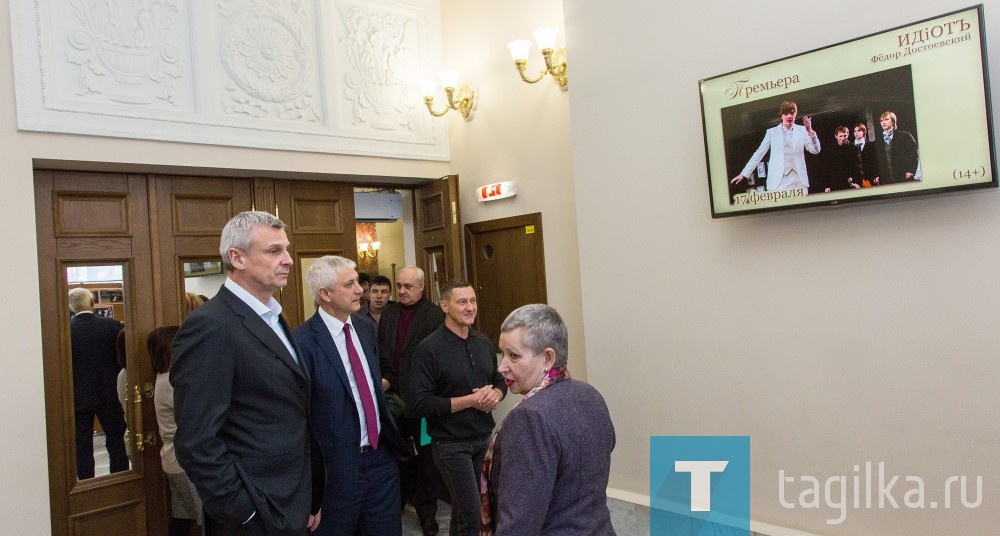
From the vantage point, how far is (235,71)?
4328 mm

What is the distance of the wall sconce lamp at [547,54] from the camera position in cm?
421

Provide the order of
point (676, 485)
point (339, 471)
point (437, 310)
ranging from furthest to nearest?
point (437, 310) → point (676, 485) → point (339, 471)

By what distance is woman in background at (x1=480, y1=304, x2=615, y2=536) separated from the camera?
1687 millimetres

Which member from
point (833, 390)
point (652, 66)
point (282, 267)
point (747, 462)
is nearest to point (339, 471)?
point (282, 267)

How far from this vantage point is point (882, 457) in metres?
2.79

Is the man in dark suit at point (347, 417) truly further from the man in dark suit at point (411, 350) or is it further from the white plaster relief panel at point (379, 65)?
the white plaster relief panel at point (379, 65)

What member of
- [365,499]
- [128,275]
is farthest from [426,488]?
[128,275]

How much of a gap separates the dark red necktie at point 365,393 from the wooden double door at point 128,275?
1.98 meters

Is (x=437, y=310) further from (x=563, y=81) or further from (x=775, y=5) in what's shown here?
(x=775, y=5)

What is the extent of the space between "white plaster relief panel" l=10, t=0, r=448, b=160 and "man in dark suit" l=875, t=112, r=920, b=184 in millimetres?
3358

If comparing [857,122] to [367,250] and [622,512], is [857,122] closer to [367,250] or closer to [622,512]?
[622,512]

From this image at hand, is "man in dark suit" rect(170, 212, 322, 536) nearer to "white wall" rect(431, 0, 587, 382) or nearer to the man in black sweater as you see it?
the man in black sweater

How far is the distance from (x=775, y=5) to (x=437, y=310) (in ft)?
8.06

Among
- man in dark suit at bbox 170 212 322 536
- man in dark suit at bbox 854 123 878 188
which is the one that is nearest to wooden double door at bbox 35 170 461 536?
man in dark suit at bbox 170 212 322 536
